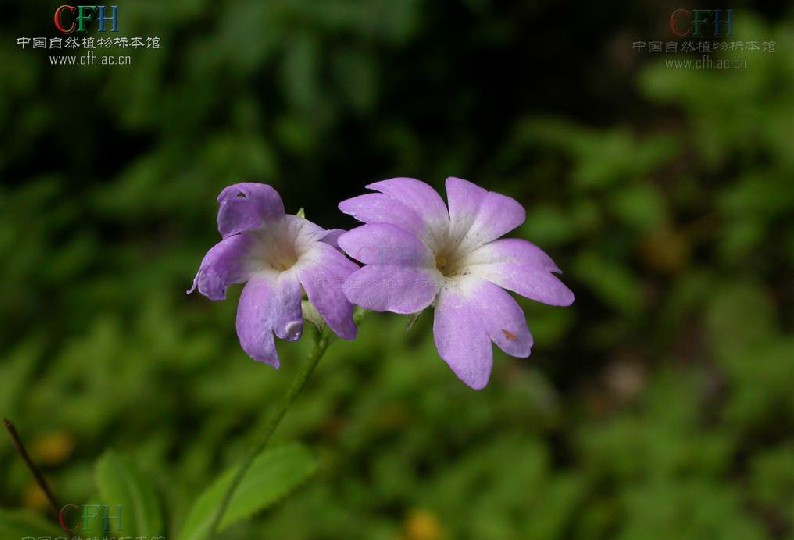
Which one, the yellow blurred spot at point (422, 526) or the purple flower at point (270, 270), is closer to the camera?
the purple flower at point (270, 270)

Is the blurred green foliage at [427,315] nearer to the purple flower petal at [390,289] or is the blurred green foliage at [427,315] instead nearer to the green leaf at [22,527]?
the green leaf at [22,527]

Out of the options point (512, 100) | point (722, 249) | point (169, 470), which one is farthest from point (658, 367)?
point (169, 470)

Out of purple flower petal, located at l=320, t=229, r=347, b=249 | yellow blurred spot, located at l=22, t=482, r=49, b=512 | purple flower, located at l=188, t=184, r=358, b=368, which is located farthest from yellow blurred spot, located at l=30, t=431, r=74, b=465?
purple flower petal, located at l=320, t=229, r=347, b=249

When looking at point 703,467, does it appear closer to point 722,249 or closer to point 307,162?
point 722,249

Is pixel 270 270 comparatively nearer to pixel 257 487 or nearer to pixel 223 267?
pixel 223 267

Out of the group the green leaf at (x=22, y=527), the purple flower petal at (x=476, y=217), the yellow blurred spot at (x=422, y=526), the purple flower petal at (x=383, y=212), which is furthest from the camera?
the yellow blurred spot at (x=422, y=526)

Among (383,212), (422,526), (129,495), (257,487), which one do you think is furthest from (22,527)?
(422,526)

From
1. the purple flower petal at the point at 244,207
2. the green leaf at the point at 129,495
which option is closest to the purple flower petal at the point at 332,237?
the purple flower petal at the point at 244,207

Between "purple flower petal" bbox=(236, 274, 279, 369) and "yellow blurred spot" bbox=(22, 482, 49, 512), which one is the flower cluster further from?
"yellow blurred spot" bbox=(22, 482, 49, 512)
